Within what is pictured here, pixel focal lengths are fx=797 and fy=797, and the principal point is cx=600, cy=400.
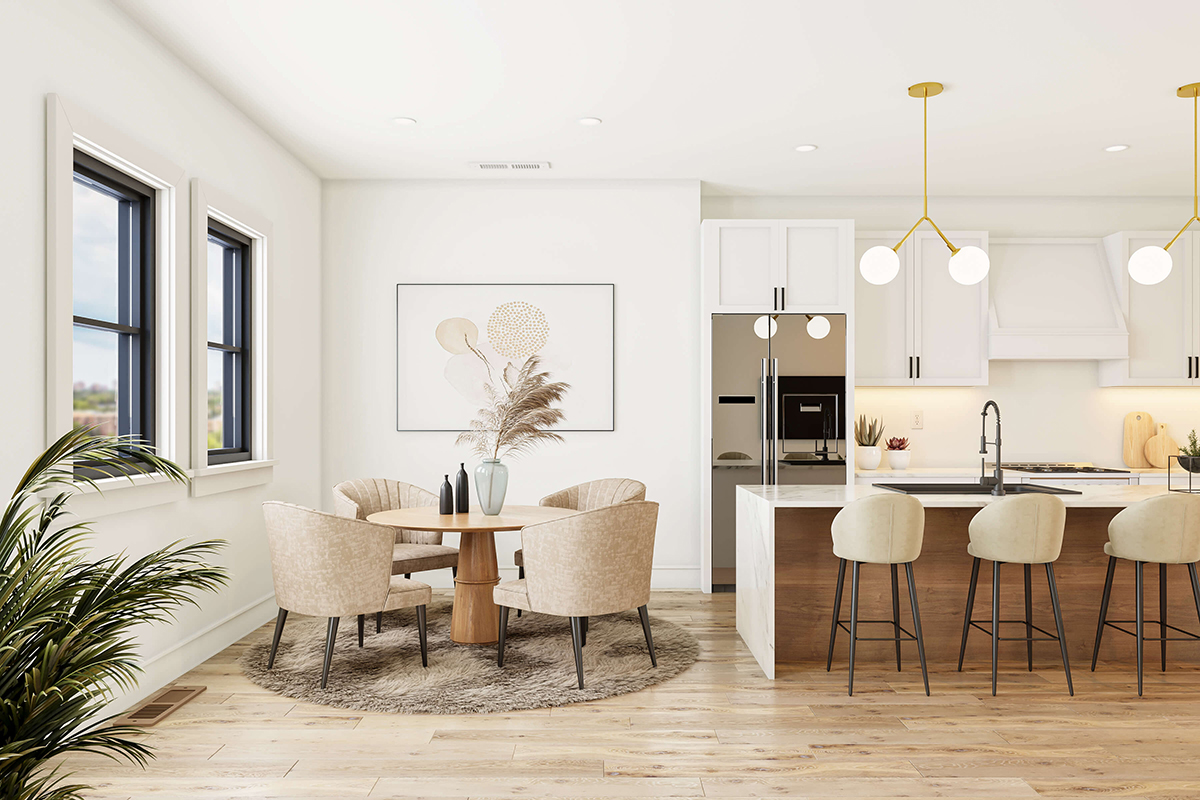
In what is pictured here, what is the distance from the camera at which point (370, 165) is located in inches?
199

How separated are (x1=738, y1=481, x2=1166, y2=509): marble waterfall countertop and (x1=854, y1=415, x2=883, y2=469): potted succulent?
4.56ft

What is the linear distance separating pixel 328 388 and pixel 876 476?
3.69m

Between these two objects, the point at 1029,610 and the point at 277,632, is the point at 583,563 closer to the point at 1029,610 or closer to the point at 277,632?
the point at 277,632

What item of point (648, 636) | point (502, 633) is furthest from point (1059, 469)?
point (502, 633)

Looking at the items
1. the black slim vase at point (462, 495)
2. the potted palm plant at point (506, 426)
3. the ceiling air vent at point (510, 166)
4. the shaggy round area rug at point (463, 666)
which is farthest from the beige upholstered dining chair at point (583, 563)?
the ceiling air vent at point (510, 166)

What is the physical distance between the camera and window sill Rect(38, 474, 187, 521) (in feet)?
9.20

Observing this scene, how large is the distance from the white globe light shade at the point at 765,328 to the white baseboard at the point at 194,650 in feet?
11.1

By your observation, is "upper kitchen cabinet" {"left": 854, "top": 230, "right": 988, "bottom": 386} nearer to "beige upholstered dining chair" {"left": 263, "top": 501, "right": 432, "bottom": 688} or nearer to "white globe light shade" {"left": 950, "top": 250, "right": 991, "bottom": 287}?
"white globe light shade" {"left": 950, "top": 250, "right": 991, "bottom": 287}

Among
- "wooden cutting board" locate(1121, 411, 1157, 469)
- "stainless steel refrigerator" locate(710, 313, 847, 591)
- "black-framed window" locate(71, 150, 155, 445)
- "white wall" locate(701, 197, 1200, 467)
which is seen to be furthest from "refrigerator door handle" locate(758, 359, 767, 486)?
"black-framed window" locate(71, 150, 155, 445)

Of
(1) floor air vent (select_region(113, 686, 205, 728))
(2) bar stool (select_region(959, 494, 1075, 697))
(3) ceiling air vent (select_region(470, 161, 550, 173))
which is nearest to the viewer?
(1) floor air vent (select_region(113, 686, 205, 728))

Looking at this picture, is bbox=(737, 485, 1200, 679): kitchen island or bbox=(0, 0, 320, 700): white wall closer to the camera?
bbox=(0, 0, 320, 700): white wall

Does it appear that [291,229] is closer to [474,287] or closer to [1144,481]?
[474,287]

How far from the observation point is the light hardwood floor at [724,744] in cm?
252

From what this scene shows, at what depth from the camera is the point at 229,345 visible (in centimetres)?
429
